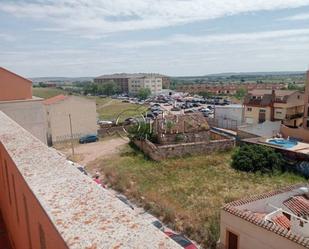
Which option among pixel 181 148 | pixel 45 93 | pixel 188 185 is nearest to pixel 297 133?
pixel 181 148

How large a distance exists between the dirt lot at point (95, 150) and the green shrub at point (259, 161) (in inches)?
431

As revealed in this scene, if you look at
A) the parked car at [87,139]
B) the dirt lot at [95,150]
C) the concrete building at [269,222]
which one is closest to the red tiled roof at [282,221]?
the concrete building at [269,222]

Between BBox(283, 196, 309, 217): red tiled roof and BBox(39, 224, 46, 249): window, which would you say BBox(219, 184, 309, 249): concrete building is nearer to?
BBox(283, 196, 309, 217): red tiled roof

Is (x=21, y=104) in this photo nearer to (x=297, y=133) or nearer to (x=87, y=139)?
(x=87, y=139)

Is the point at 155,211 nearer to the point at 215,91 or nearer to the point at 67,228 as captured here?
the point at 67,228

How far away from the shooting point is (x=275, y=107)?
3641cm

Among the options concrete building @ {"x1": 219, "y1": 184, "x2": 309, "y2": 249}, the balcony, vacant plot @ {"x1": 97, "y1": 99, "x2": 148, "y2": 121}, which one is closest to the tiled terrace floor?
concrete building @ {"x1": 219, "y1": 184, "x2": 309, "y2": 249}

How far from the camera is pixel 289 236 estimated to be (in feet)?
29.1

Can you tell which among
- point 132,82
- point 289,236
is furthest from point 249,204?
point 132,82

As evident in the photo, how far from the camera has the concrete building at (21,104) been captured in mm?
12688

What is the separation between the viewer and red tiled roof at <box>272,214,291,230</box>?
34.3ft

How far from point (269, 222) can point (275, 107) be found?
29207mm

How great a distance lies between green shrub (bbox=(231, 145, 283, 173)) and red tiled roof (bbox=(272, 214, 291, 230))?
10.5 metres

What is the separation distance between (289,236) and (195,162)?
48.5 ft
